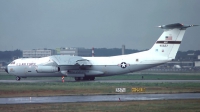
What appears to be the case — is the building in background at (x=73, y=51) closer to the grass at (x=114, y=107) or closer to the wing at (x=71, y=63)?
the wing at (x=71, y=63)

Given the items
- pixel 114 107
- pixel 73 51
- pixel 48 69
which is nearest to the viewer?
pixel 114 107

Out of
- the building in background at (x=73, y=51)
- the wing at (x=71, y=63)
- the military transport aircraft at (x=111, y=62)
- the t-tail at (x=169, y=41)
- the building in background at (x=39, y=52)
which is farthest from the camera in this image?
the building in background at (x=39, y=52)

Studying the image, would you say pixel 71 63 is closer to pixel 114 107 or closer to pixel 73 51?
pixel 114 107

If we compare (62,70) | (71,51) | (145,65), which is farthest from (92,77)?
(71,51)

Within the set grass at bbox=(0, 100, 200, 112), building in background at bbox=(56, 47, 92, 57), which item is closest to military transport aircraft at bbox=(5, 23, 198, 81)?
grass at bbox=(0, 100, 200, 112)

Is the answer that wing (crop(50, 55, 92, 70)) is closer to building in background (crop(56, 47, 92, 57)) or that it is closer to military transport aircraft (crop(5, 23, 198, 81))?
military transport aircraft (crop(5, 23, 198, 81))

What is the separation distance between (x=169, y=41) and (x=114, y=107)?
1294 inches

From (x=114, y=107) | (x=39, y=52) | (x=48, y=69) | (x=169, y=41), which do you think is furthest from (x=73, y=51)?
(x=114, y=107)

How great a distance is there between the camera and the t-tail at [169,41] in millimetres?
57156

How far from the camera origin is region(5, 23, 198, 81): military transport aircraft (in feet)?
190

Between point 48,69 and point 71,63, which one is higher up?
point 71,63

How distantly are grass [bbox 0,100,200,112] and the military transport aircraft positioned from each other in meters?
28.0

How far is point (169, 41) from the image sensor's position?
58031 mm

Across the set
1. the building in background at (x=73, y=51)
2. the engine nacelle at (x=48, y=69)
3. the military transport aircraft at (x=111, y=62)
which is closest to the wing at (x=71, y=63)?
the military transport aircraft at (x=111, y=62)
